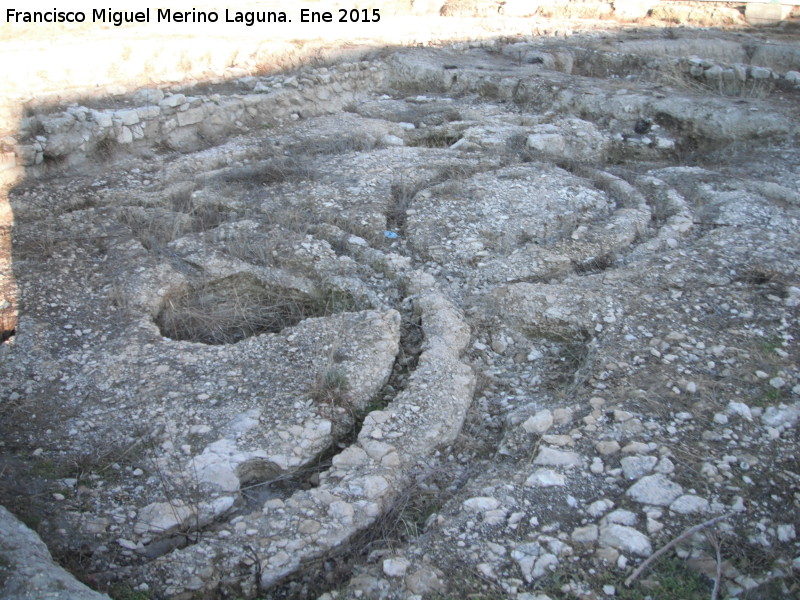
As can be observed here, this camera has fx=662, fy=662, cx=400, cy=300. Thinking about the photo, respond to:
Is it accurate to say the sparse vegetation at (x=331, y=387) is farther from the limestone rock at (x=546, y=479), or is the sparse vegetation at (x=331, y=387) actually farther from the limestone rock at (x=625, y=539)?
the limestone rock at (x=625, y=539)

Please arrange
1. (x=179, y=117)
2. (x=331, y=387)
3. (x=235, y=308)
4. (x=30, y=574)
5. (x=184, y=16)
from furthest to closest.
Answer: (x=184, y=16) → (x=179, y=117) → (x=235, y=308) → (x=331, y=387) → (x=30, y=574)

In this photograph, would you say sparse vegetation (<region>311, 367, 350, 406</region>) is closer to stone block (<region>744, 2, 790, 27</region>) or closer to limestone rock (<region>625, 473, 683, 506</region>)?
limestone rock (<region>625, 473, 683, 506</region>)

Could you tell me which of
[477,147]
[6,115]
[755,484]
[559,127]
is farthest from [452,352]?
[6,115]

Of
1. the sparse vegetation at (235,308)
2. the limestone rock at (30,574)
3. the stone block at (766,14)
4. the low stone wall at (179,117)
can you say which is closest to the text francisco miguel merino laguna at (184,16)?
the low stone wall at (179,117)

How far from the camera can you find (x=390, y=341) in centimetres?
347

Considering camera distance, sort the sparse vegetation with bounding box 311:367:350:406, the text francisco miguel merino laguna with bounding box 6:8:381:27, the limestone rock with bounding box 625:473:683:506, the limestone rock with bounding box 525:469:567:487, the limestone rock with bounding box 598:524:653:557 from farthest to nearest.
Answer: the text francisco miguel merino laguna with bounding box 6:8:381:27
the sparse vegetation with bounding box 311:367:350:406
the limestone rock with bounding box 525:469:567:487
the limestone rock with bounding box 625:473:683:506
the limestone rock with bounding box 598:524:653:557

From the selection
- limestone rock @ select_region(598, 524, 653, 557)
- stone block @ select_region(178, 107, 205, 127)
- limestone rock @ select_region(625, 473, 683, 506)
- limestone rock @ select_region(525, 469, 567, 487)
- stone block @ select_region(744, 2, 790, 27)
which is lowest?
limestone rock @ select_region(598, 524, 653, 557)

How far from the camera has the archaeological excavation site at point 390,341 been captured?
7.94 ft

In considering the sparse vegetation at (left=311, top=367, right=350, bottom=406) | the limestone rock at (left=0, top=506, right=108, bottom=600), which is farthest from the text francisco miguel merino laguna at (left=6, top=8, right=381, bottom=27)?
the limestone rock at (left=0, top=506, right=108, bottom=600)

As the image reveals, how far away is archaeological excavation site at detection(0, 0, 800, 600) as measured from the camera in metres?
2.42

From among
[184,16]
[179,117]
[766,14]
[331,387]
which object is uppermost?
[766,14]

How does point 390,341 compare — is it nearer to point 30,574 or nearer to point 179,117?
point 30,574

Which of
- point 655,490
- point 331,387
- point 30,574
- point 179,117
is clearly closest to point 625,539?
point 655,490

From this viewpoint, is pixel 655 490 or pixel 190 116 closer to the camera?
pixel 655 490
